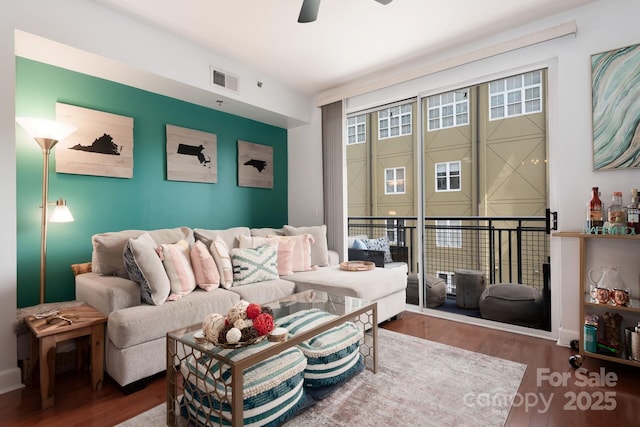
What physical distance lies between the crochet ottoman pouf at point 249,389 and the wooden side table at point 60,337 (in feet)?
2.47

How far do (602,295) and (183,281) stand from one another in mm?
2977

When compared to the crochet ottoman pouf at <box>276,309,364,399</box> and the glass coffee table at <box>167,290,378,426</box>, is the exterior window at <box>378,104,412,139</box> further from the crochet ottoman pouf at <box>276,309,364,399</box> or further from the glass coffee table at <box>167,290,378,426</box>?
the crochet ottoman pouf at <box>276,309,364,399</box>

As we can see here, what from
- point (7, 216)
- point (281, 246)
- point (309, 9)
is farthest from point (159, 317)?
point (309, 9)

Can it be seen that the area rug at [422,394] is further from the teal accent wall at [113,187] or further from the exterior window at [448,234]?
the teal accent wall at [113,187]

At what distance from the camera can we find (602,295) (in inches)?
89.7

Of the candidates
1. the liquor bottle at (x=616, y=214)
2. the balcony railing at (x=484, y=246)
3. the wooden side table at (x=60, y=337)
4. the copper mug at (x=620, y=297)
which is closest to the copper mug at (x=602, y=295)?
the copper mug at (x=620, y=297)

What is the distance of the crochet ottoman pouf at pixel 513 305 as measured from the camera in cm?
301

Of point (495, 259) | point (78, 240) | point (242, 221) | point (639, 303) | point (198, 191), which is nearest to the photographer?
point (639, 303)

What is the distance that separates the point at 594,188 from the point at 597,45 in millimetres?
1136

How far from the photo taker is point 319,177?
4445 mm

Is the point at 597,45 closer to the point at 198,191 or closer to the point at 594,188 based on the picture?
the point at 594,188

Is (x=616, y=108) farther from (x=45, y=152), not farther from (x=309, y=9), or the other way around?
(x=45, y=152)

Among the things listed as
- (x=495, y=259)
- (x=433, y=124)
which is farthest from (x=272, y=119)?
(x=495, y=259)

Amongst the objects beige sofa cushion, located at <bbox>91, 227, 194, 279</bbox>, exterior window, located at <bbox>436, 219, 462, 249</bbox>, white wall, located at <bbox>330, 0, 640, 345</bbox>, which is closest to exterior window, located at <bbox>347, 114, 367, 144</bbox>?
exterior window, located at <bbox>436, 219, 462, 249</bbox>
